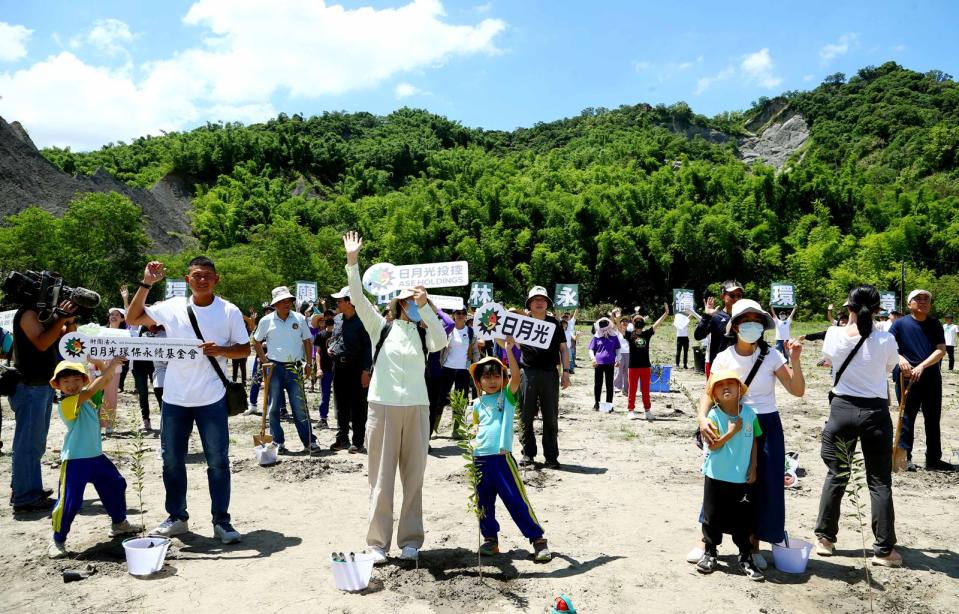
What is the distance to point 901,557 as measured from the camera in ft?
15.8

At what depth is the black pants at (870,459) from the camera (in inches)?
185

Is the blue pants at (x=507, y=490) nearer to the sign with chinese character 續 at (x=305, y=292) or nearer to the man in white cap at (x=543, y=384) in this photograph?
the man in white cap at (x=543, y=384)

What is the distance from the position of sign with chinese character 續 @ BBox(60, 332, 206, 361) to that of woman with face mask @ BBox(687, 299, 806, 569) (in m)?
3.54

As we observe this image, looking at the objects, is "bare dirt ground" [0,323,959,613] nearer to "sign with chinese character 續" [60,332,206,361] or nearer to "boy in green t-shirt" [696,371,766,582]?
"boy in green t-shirt" [696,371,766,582]

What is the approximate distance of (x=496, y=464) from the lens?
465 centimetres

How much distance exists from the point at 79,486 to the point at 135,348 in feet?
3.48

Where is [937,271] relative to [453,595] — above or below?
above

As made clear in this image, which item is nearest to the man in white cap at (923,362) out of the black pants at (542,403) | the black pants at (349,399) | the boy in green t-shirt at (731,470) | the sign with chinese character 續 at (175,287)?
the boy in green t-shirt at (731,470)

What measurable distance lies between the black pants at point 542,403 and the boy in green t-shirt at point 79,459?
4029mm

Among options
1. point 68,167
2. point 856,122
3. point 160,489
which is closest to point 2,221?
point 160,489

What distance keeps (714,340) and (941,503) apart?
2581 millimetres

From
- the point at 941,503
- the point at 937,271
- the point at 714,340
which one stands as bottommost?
the point at 941,503

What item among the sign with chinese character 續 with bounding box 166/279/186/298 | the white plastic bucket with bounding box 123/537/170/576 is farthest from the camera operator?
the sign with chinese character 續 with bounding box 166/279/186/298

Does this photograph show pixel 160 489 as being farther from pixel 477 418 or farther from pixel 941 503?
pixel 941 503
